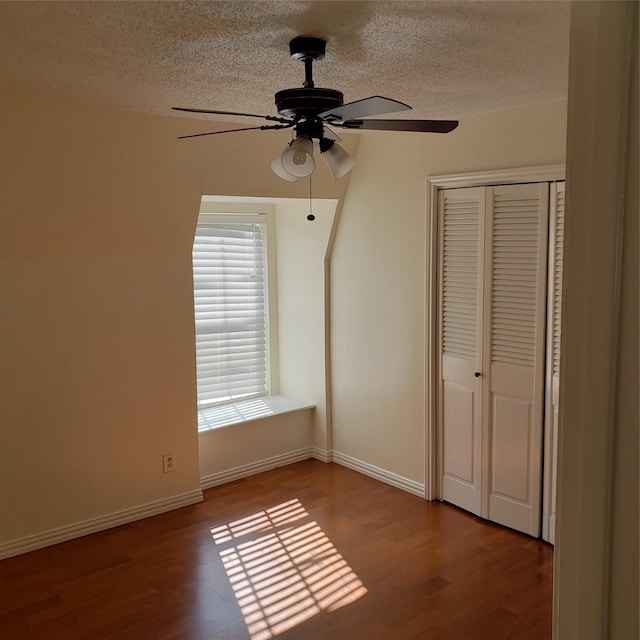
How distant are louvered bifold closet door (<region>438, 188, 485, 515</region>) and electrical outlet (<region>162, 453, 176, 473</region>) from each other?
1837mm

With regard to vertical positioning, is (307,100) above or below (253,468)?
above

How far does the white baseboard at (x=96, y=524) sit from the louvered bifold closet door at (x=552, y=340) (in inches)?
91.1

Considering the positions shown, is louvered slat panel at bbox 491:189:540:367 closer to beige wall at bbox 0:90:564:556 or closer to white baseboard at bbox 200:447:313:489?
beige wall at bbox 0:90:564:556

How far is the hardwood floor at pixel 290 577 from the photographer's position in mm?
3230

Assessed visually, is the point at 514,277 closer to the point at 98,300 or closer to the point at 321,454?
the point at 321,454

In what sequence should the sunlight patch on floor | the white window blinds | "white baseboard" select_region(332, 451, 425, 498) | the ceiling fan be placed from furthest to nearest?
the white window blinds → "white baseboard" select_region(332, 451, 425, 498) → the sunlight patch on floor → the ceiling fan

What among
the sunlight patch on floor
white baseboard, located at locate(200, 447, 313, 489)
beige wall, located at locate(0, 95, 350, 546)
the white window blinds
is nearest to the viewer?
the sunlight patch on floor

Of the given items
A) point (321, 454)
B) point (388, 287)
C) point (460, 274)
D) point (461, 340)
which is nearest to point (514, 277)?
point (460, 274)

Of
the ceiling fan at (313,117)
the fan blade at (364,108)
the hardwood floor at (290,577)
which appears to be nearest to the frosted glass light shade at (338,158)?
the ceiling fan at (313,117)

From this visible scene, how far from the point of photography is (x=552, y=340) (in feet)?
12.6

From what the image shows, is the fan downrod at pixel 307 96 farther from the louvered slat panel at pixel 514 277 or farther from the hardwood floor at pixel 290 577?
the hardwood floor at pixel 290 577

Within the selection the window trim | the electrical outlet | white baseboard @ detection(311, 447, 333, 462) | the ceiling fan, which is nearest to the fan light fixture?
the ceiling fan

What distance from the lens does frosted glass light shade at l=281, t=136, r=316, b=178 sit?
258 cm

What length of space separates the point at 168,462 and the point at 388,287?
1.94m
